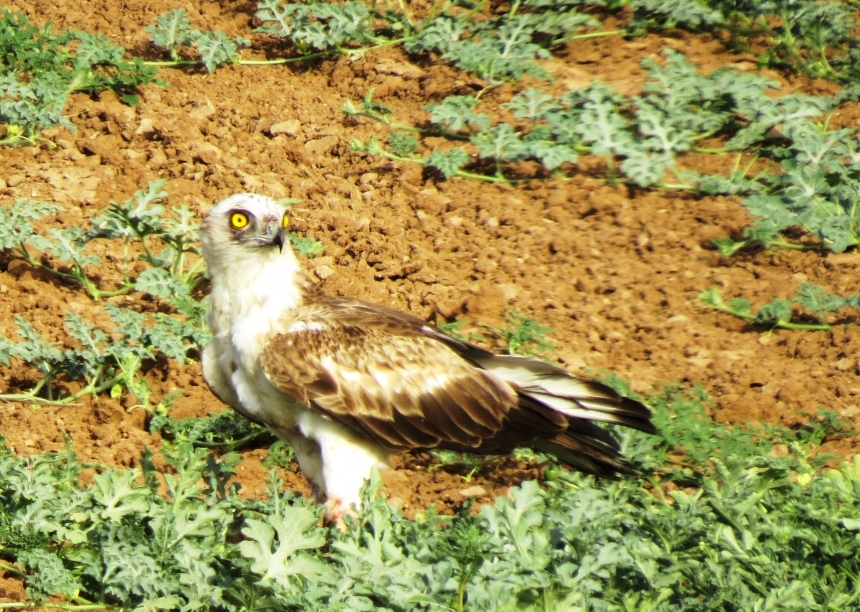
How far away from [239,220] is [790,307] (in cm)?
334

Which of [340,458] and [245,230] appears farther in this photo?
[245,230]

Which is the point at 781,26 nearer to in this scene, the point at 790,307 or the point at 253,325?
the point at 790,307

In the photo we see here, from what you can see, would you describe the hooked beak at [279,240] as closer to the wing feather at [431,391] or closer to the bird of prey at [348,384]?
the bird of prey at [348,384]

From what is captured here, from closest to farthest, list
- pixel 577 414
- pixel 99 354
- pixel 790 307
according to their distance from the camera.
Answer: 1. pixel 577 414
2. pixel 99 354
3. pixel 790 307

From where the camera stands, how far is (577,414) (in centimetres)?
640

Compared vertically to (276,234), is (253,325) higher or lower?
lower

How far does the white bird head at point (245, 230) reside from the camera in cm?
643

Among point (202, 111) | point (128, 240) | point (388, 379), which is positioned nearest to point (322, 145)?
point (202, 111)

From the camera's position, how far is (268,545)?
4.72m

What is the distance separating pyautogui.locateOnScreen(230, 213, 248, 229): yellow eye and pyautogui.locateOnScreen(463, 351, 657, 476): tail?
4.86ft

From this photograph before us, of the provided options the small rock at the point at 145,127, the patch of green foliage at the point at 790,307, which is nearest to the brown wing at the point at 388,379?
the patch of green foliage at the point at 790,307

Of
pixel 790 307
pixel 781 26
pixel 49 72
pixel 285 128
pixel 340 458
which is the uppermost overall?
pixel 49 72

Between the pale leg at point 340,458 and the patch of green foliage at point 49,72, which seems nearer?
the pale leg at point 340,458

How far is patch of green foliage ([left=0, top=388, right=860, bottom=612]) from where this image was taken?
4570 mm
